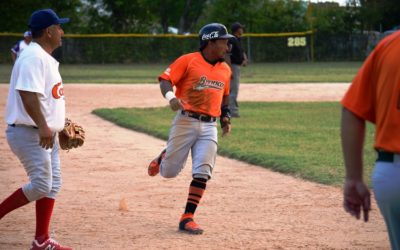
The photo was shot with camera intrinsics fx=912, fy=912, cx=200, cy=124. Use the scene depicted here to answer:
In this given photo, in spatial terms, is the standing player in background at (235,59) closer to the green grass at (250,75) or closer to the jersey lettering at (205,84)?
the jersey lettering at (205,84)

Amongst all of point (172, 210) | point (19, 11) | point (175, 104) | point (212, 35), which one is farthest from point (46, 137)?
point (19, 11)

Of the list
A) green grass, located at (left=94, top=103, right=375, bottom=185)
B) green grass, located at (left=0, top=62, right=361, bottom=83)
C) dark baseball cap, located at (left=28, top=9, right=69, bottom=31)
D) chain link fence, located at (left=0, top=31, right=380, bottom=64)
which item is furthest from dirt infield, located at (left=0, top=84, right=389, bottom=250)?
chain link fence, located at (left=0, top=31, right=380, bottom=64)

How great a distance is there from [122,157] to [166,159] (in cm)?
480

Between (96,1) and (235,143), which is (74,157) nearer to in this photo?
(235,143)

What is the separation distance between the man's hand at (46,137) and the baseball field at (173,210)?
3.32ft

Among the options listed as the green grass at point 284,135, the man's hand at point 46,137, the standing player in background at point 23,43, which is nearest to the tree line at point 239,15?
the green grass at point 284,135

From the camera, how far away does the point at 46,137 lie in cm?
677

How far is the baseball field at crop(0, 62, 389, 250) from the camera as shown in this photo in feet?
24.9

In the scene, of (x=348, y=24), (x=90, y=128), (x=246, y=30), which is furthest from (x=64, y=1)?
(x=90, y=128)

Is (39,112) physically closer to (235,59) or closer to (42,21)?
(42,21)

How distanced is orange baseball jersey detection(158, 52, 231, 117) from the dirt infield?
1.09 meters

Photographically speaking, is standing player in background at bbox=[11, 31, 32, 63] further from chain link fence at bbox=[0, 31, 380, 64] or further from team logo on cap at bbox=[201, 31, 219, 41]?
chain link fence at bbox=[0, 31, 380, 64]

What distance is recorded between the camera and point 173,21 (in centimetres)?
8169

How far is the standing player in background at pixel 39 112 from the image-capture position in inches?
266
